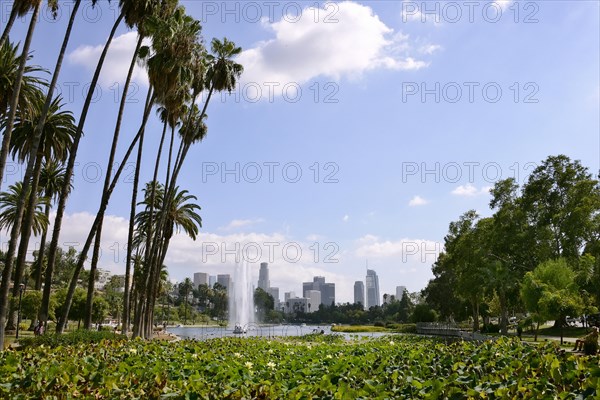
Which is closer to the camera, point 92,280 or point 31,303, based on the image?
point 92,280

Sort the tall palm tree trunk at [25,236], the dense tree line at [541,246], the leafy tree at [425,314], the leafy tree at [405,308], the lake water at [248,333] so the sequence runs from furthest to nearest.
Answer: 1. the leafy tree at [405,308]
2. the leafy tree at [425,314]
3. the lake water at [248,333]
4. the dense tree line at [541,246]
5. the tall palm tree trunk at [25,236]

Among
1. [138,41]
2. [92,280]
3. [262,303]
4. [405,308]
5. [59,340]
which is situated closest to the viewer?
[59,340]

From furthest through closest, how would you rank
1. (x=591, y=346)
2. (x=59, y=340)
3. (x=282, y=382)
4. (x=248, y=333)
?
(x=248, y=333) < (x=59, y=340) < (x=591, y=346) < (x=282, y=382)

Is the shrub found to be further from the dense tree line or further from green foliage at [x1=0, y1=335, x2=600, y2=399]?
the dense tree line

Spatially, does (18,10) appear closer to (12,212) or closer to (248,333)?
Answer: (12,212)

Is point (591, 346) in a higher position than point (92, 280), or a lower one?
lower

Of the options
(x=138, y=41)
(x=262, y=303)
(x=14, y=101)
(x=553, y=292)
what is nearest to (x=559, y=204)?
(x=553, y=292)

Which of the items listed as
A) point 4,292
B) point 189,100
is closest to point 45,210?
point 189,100

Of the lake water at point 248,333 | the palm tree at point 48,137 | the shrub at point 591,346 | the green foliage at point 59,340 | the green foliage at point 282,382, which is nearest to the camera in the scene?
the green foliage at point 282,382

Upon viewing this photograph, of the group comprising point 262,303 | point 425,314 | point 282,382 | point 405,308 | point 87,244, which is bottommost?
point 262,303

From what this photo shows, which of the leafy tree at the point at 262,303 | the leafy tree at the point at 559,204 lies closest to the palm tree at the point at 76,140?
the leafy tree at the point at 559,204

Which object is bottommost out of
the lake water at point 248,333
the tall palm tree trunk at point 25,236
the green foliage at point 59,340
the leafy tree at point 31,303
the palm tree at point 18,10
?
the lake water at point 248,333

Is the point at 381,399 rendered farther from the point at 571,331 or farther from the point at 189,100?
the point at 571,331

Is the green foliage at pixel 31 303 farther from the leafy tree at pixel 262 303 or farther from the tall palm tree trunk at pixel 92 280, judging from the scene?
the leafy tree at pixel 262 303
